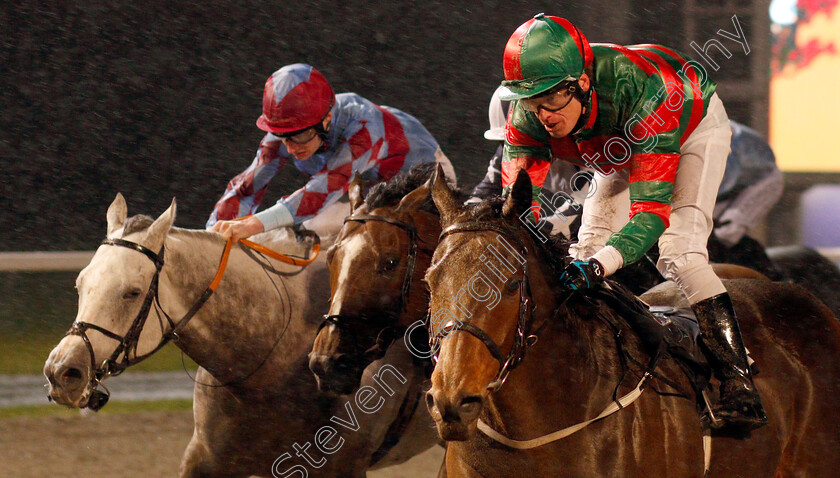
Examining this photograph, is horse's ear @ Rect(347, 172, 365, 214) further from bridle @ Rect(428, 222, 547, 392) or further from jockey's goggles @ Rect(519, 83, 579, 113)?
bridle @ Rect(428, 222, 547, 392)

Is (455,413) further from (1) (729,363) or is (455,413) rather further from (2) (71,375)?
(2) (71,375)

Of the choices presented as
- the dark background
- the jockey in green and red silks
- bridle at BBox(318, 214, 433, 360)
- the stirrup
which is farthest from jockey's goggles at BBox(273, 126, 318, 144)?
the dark background

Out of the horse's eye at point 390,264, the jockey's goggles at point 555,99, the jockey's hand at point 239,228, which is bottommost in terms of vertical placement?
the jockey's hand at point 239,228

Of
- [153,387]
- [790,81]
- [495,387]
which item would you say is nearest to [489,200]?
[495,387]

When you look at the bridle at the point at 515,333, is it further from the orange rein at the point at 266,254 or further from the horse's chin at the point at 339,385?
the orange rein at the point at 266,254

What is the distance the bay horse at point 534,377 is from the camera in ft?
5.41

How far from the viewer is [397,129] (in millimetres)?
3404

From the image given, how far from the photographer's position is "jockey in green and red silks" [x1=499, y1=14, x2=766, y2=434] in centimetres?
201

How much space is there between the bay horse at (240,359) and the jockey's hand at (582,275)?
100 cm

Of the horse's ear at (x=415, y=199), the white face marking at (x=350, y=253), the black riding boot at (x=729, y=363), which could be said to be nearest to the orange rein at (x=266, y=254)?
the white face marking at (x=350, y=253)

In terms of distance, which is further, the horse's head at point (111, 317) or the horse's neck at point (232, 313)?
the horse's neck at point (232, 313)

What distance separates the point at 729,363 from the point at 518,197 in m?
0.75

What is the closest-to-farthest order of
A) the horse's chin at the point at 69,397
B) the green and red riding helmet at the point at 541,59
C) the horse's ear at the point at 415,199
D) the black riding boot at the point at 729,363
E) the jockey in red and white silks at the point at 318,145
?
the green and red riding helmet at the point at 541,59 < the black riding boot at the point at 729,363 < the horse's chin at the point at 69,397 < the horse's ear at the point at 415,199 < the jockey in red and white silks at the point at 318,145

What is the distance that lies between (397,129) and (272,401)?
1239mm
